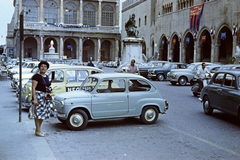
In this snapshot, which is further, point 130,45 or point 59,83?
point 130,45

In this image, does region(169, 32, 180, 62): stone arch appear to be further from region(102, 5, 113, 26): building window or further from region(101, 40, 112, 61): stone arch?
region(101, 40, 112, 61): stone arch

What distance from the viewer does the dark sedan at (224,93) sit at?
27.9ft

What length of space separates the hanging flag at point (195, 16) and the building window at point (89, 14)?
3989 centimetres

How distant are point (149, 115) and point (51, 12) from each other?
71352mm

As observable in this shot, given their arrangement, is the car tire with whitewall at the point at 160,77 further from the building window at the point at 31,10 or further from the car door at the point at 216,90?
the building window at the point at 31,10

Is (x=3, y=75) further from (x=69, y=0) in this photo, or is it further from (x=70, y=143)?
(x=69, y=0)

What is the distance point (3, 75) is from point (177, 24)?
31.4m

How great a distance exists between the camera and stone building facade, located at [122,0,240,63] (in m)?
36.9

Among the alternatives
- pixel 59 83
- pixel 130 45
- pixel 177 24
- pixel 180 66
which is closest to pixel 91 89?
pixel 59 83

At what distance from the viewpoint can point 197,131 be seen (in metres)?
7.72

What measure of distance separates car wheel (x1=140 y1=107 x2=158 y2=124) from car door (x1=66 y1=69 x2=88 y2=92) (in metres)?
2.97

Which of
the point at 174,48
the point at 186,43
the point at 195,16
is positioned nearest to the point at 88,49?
the point at 174,48

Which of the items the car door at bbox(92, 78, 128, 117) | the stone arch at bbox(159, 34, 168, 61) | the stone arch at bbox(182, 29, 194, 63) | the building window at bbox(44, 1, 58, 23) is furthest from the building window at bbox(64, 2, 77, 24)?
the car door at bbox(92, 78, 128, 117)

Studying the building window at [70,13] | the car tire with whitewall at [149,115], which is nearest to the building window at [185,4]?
the building window at [70,13]
